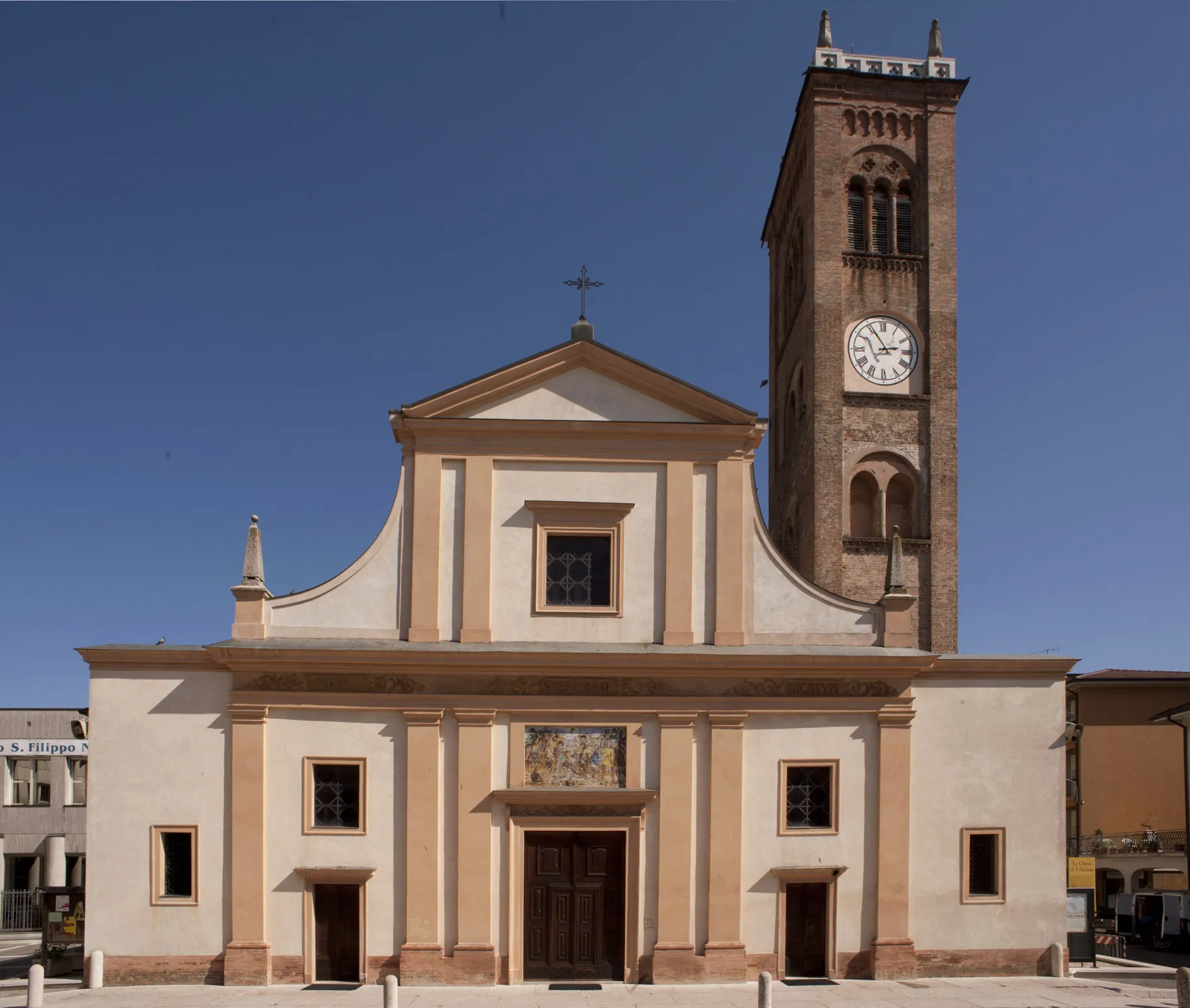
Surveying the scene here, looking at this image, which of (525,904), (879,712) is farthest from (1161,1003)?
(525,904)

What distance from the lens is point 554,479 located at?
18562mm

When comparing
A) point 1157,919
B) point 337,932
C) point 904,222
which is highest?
point 904,222

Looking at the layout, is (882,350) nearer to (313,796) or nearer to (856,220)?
(856,220)

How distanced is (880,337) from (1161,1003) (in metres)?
19.0

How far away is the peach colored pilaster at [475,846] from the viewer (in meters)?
17.0

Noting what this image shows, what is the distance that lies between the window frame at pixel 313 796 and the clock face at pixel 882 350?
1906 cm

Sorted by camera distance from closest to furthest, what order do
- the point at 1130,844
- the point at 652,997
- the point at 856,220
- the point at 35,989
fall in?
the point at 35,989 < the point at 652,997 < the point at 856,220 < the point at 1130,844

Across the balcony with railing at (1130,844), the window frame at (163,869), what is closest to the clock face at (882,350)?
the balcony with railing at (1130,844)

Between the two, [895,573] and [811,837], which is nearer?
[811,837]

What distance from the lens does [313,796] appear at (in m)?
17.4

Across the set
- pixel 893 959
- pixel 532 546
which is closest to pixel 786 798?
pixel 893 959

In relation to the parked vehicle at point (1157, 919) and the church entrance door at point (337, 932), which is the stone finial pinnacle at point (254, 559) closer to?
the church entrance door at point (337, 932)

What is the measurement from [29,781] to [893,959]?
2861 cm

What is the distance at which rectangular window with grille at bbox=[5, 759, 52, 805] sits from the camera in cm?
3366
